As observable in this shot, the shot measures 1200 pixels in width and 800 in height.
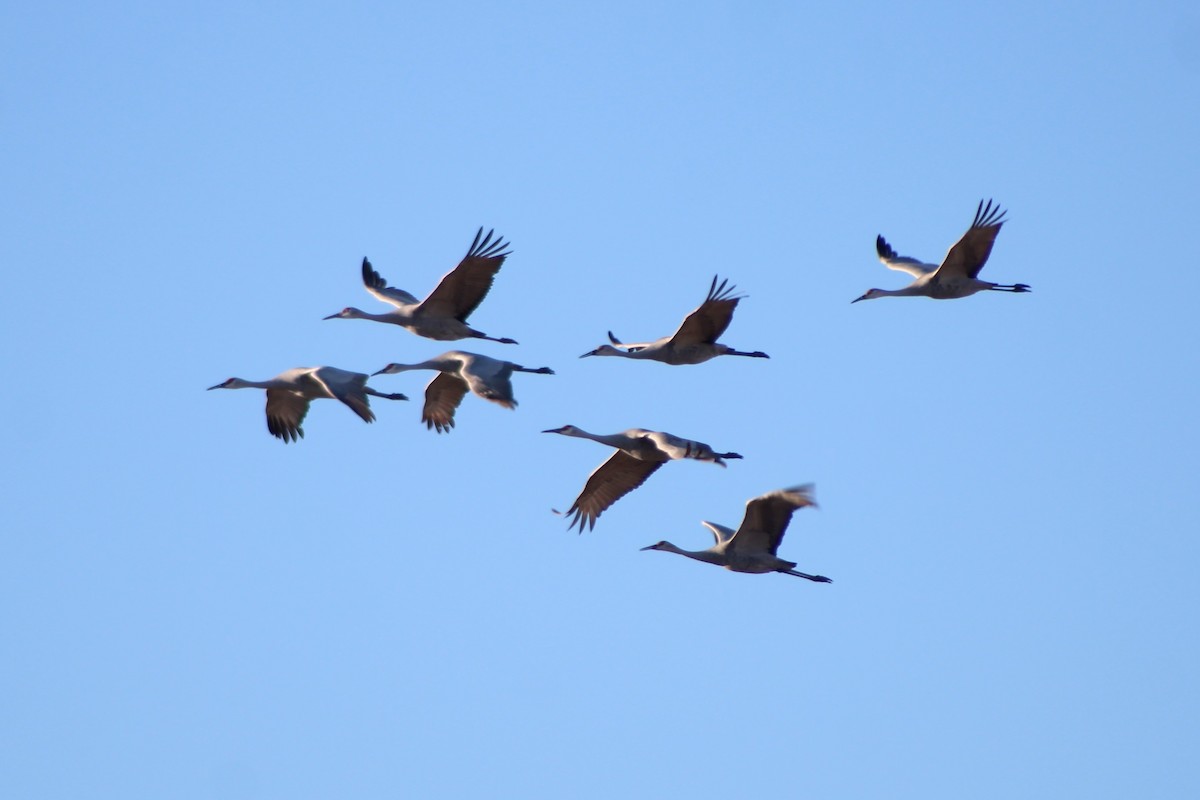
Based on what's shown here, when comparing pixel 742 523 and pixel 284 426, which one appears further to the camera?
pixel 284 426

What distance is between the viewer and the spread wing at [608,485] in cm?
2062

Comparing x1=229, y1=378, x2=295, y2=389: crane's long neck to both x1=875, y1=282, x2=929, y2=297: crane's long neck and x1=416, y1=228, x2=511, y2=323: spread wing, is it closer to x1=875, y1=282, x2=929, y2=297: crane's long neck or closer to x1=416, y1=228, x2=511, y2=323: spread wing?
x1=416, y1=228, x2=511, y2=323: spread wing

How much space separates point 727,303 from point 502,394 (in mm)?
2467

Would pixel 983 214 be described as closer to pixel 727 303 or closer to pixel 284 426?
pixel 727 303

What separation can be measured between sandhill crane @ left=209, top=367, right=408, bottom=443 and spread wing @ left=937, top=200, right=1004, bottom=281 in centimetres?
612

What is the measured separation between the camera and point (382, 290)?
2186 centimetres

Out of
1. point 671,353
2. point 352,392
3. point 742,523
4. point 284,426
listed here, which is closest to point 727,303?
point 671,353

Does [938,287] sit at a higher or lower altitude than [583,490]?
higher

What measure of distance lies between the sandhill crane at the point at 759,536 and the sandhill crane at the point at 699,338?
187 cm

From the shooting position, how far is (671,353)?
19.9 metres

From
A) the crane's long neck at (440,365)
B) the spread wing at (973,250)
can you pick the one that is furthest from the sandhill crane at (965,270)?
the crane's long neck at (440,365)

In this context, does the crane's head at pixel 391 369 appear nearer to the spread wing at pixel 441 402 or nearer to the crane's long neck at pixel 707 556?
the spread wing at pixel 441 402

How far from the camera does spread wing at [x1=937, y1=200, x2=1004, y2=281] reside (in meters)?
20.2

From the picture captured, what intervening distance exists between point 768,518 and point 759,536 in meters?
0.33
